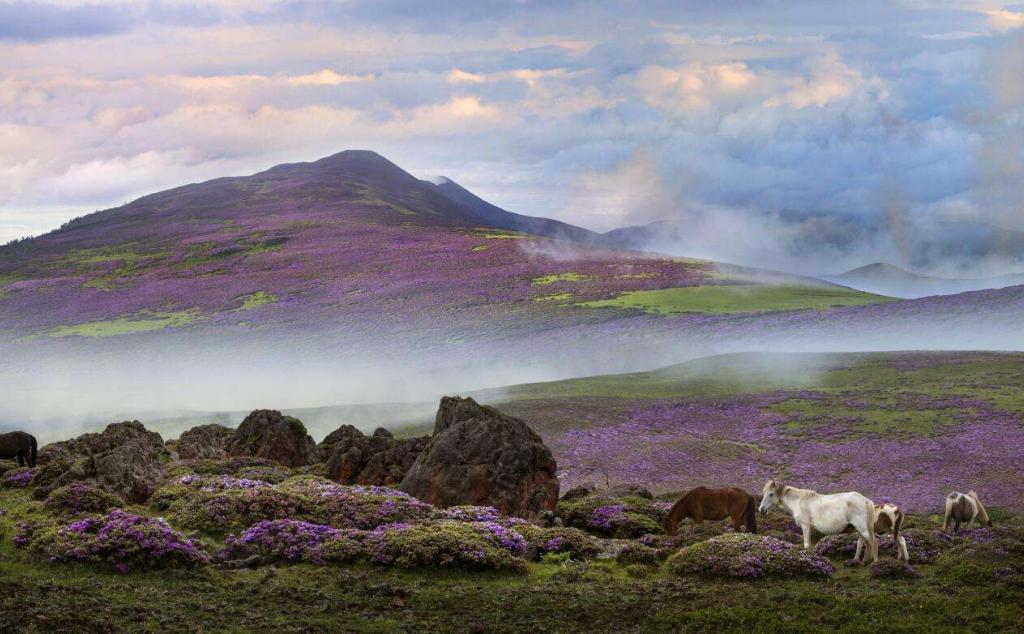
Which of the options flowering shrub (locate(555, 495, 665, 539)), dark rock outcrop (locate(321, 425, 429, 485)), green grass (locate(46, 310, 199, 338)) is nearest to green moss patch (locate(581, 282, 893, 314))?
green grass (locate(46, 310, 199, 338))

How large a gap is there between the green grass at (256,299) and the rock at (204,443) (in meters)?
67.4

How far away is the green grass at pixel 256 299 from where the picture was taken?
117381 mm

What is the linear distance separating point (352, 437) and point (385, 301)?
74.2 m

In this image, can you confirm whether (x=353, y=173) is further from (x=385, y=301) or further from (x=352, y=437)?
(x=352, y=437)

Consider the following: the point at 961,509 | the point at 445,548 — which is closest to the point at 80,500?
the point at 445,548

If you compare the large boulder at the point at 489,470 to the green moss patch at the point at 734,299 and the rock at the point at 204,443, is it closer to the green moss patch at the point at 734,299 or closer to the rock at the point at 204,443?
the rock at the point at 204,443

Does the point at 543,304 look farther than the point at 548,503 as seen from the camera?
Yes

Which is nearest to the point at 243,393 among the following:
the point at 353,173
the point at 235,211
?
the point at 235,211

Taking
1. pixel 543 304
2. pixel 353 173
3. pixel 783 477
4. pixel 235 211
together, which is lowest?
pixel 783 477

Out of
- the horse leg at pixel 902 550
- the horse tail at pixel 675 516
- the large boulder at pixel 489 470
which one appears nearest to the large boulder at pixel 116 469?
the large boulder at pixel 489 470

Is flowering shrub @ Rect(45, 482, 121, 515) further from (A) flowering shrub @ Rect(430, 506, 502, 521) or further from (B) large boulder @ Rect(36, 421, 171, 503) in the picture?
(A) flowering shrub @ Rect(430, 506, 502, 521)

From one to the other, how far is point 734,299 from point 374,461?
75197 millimetres

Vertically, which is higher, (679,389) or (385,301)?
(385,301)

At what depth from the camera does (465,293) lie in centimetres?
11531
